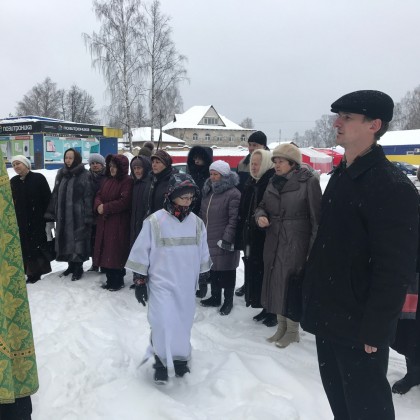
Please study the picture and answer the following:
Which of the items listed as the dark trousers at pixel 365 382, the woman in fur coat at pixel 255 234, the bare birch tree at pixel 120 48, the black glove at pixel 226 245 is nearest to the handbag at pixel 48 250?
the black glove at pixel 226 245

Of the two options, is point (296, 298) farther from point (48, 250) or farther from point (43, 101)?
point (43, 101)

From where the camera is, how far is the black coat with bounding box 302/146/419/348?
170 centimetres

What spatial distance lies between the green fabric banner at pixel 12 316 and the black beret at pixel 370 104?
4.98 feet

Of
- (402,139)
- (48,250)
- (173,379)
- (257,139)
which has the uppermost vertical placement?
(402,139)

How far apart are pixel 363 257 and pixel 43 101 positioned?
57.6 metres

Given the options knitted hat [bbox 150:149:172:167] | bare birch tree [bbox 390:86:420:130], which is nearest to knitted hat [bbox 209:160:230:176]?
knitted hat [bbox 150:149:172:167]

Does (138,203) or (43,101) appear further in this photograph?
(43,101)

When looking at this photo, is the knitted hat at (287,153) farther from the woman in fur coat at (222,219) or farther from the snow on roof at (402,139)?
the snow on roof at (402,139)

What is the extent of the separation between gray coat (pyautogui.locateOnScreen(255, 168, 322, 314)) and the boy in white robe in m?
0.90

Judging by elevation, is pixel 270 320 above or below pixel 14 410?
below

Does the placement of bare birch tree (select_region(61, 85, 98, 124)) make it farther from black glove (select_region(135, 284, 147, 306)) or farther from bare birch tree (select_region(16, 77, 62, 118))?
black glove (select_region(135, 284, 147, 306))

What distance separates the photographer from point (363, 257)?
181cm

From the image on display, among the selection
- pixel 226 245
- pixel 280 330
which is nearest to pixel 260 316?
pixel 280 330

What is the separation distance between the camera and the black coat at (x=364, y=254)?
170 centimetres
